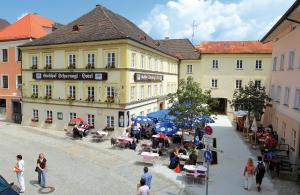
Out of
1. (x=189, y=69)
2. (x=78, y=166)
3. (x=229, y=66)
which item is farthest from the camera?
(x=189, y=69)

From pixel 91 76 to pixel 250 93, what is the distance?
49.2 ft

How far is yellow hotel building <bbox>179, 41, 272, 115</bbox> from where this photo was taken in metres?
40.6

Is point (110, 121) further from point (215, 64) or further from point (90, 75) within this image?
point (215, 64)

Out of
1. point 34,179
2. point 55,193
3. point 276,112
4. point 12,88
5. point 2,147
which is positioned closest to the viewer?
point 55,193

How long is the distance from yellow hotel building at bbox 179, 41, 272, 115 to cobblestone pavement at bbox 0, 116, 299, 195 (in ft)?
58.4

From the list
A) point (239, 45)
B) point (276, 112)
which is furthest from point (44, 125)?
point (239, 45)

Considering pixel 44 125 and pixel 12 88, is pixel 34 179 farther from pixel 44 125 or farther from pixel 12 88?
pixel 12 88

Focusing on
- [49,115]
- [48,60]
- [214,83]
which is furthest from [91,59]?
[214,83]

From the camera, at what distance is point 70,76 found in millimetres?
27016

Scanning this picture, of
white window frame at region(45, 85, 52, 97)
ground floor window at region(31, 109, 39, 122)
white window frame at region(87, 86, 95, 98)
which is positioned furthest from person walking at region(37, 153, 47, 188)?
ground floor window at region(31, 109, 39, 122)

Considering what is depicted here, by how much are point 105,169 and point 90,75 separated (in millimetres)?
11549

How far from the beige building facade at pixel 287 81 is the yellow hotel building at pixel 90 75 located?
12528 mm

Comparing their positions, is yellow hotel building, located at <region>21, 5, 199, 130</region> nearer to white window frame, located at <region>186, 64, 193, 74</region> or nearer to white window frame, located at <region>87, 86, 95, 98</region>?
white window frame, located at <region>87, 86, 95, 98</region>

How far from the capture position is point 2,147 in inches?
841
